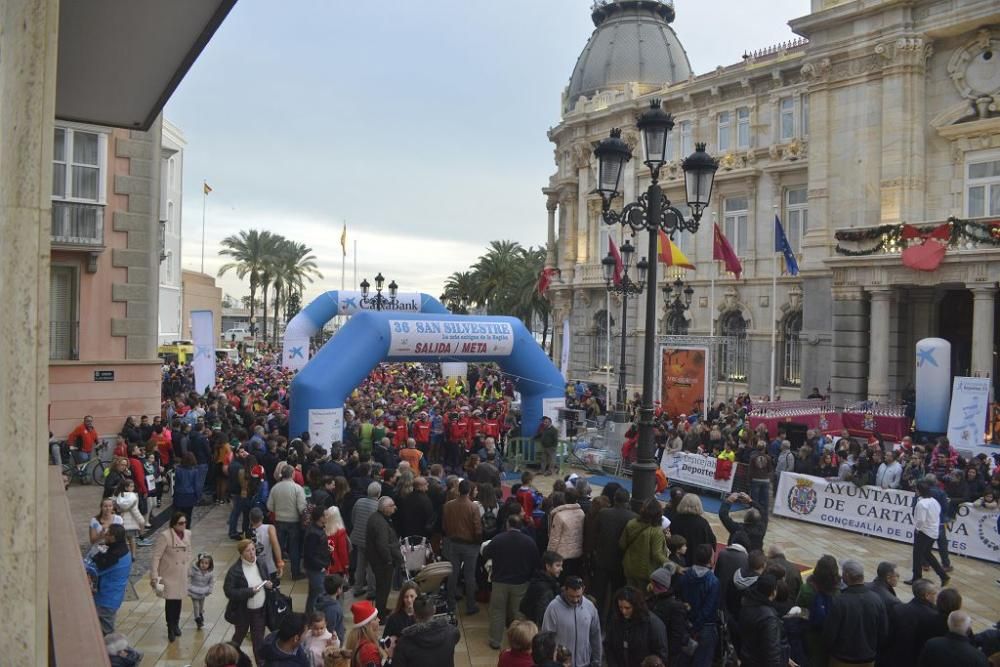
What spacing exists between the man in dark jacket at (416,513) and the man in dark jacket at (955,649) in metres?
5.77

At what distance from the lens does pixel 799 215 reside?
3234 cm

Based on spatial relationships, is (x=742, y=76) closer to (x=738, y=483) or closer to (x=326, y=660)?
(x=738, y=483)

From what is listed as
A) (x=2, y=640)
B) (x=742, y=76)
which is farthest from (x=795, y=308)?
(x=2, y=640)

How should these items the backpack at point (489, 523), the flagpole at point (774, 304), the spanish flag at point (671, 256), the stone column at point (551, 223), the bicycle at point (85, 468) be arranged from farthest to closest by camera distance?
the stone column at point (551, 223) → the flagpole at point (774, 304) → the spanish flag at point (671, 256) → the bicycle at point (85, 468) → the backpack at point (489, 523)

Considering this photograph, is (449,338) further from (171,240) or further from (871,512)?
(171,240)

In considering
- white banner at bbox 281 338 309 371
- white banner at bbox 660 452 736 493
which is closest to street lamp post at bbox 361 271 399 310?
white banner at bbox 281 338 309 371

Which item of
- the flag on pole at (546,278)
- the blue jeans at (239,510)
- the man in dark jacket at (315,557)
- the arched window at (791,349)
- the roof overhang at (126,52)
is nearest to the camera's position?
the roof overhang at (126,52)

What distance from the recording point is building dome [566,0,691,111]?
41969 millimetres

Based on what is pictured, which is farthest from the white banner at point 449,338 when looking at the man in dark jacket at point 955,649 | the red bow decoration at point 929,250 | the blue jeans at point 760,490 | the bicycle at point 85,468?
the man in dark jacket at point 955,649

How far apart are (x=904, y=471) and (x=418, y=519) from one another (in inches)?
399

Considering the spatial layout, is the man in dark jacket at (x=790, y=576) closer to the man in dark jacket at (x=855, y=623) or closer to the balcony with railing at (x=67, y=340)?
the man in dark jacket at (x=855, y=623)

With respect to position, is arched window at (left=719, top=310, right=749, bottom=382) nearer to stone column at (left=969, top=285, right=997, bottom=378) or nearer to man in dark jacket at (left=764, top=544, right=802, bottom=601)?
stone column at (left=969, top=285, right=997, bottom=378)

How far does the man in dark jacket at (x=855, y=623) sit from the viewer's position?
665 cm

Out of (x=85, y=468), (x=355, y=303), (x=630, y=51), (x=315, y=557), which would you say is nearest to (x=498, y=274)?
(x=630, y=51)
